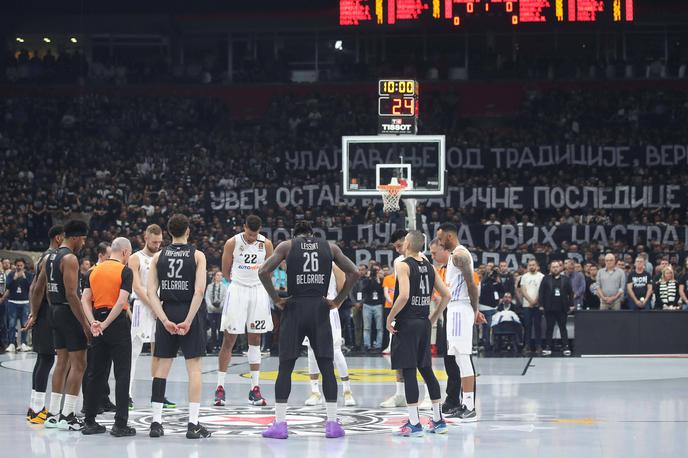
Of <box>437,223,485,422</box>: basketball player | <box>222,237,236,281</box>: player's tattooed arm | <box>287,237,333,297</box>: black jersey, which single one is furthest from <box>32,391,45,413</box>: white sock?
<box>437,223,485,422</box>: basketball player

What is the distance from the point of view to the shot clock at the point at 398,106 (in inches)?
827

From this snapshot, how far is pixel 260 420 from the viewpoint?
11930mm

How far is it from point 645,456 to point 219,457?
150 inches

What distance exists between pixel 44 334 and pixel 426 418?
422 centimetres

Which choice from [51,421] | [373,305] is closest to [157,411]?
[51,421]

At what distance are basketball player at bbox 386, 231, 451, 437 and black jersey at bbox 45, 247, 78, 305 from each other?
11.0ft

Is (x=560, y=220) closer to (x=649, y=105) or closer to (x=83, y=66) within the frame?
(x=649, y=105)

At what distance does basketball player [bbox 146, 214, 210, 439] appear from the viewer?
10.6m

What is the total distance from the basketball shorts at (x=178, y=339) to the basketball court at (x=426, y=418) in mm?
844

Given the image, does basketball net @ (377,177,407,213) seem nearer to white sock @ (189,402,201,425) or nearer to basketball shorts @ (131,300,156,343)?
basketball shorts @ (131,300,156,343)

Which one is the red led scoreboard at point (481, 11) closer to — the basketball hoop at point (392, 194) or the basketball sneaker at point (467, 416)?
the basketball hoop at point (392, 194)

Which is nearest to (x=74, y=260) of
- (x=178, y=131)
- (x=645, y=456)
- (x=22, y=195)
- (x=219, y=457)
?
(x=219, y=457)

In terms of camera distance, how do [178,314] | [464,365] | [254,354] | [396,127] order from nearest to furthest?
[178,314] < [464,365] < [254,354] < [396,127]

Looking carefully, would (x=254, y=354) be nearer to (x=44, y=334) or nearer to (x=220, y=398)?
(x=220, y=398)
